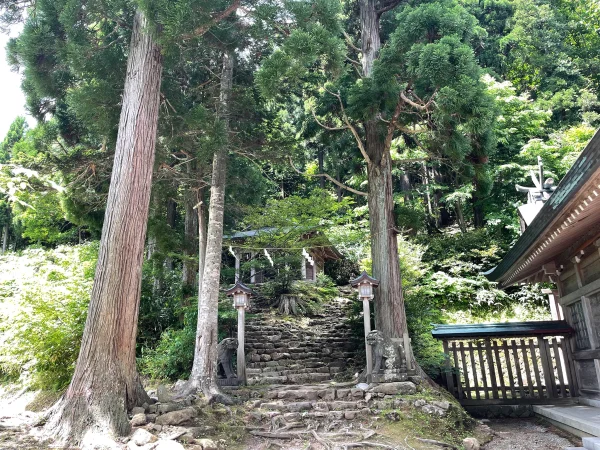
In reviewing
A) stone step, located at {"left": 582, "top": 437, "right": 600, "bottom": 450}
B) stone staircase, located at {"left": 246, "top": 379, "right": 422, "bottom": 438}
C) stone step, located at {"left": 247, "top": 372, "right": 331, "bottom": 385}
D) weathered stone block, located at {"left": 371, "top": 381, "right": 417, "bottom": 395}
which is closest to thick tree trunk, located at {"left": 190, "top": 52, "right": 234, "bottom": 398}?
stone staircase, located at {"left": 246, "top": 379, "right": 422, "bottom": 438}

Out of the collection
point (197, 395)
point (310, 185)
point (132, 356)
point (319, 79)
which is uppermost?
point (310, 185)

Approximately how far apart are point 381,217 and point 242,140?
3.59m

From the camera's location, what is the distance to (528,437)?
6.28 meters

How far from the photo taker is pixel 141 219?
5.74m

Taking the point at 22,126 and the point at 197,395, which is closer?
the point at 197,395

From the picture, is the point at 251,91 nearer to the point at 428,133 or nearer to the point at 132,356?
the point at 428,133

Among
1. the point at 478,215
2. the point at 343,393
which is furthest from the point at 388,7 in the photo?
the point at 478,215

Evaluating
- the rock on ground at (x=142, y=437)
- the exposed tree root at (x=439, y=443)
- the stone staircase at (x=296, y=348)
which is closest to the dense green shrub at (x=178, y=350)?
the stone staircase at (x=296, y=348)

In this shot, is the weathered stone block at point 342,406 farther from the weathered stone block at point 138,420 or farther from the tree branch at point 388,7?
the tree branch at point 388,7

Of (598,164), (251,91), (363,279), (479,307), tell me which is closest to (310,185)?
(479,307)

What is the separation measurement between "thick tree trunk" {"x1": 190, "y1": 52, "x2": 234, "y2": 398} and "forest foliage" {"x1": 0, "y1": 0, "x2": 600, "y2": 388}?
2.06ft

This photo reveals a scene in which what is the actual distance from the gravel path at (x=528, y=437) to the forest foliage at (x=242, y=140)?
1.65 metres

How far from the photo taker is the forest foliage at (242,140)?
6773 mm

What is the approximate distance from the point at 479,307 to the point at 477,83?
875 cm
